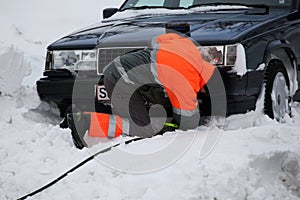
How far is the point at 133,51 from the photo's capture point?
418 centimetres

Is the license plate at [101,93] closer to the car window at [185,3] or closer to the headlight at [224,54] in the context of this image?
the headlight at [224,54]

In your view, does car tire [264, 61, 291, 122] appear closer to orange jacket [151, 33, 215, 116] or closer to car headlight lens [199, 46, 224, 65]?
car headlight lens [199, 46, 224, 65]

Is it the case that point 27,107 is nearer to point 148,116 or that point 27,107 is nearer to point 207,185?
point 148,116

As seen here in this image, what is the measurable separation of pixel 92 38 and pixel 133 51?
1.75 ft

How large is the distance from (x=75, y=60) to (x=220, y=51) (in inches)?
50.6

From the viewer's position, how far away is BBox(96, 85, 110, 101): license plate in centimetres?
424

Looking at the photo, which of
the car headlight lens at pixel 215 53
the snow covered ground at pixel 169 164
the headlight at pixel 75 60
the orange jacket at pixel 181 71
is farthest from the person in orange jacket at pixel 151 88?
the headlight at pixel 75 60

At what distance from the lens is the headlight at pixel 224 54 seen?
3990 millimetres

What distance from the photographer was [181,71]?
11.6 feet

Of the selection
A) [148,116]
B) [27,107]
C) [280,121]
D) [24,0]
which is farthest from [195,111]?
[24,0]

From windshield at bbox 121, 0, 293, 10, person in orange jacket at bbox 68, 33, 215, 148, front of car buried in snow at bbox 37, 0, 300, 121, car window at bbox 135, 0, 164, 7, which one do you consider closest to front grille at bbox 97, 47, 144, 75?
front of car buried in snow at bbox 37, 0, 300, 121

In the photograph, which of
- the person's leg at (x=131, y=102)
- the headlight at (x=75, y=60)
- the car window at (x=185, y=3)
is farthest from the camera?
the car window at (x=185, y=3)


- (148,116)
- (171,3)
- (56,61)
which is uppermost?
(171,3)

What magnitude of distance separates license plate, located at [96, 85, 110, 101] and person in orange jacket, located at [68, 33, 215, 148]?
0.16m
